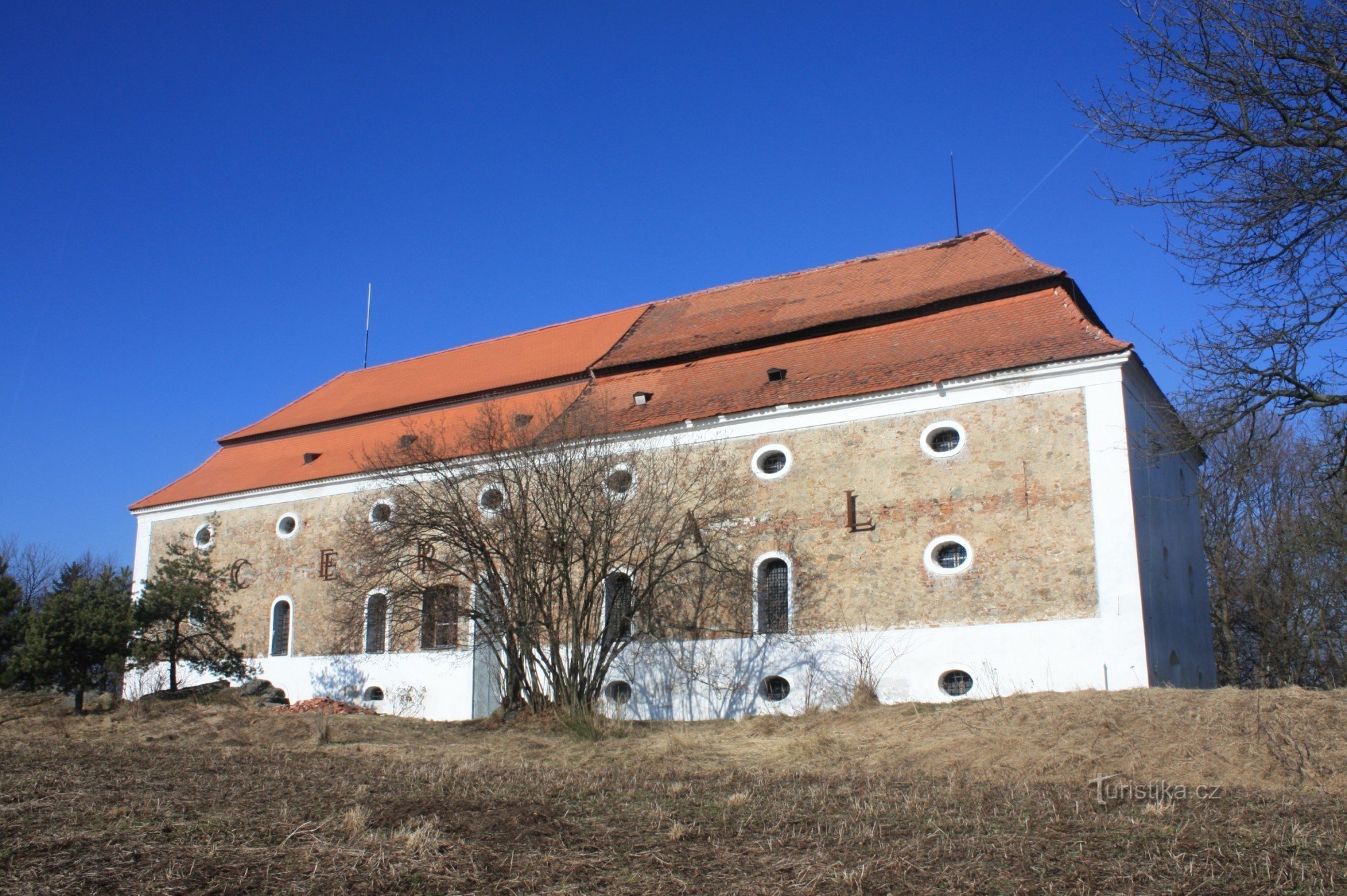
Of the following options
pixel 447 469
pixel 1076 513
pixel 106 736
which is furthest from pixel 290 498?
pixel 1076 513

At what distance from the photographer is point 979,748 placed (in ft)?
41.8

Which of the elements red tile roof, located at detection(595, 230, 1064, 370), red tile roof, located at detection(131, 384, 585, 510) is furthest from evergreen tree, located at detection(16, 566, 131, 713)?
red tile roof, located at detection(595, 230, 1064, 370)

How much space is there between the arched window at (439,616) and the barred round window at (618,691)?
3.27m

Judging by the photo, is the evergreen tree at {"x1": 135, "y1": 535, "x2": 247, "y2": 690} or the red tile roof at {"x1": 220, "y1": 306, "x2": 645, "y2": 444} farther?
the red tile roof at {"x1": 220, "y1": 306, "x2": 645, "y2": 444}

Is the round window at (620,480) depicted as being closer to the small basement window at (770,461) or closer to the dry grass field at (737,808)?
the small basement window at (770,461)

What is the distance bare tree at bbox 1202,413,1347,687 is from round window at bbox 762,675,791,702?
15078mm

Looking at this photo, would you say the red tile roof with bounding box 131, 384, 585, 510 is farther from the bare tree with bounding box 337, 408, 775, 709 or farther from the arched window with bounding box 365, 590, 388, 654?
the arched window with bounding box 365, 590, 388, 654

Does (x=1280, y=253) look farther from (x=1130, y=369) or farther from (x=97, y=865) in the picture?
(x=97, y=865)

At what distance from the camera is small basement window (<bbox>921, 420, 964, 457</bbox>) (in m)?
18.6

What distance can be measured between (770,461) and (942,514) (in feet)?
11.9

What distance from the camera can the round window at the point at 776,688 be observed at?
62.4 ft

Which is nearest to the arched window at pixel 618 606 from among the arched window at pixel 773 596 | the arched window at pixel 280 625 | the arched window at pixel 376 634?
the arched window at pixel 773 596

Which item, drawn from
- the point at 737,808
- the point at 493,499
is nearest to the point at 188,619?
the point at 493,499

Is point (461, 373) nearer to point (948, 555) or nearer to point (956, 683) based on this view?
point (948, 555)
